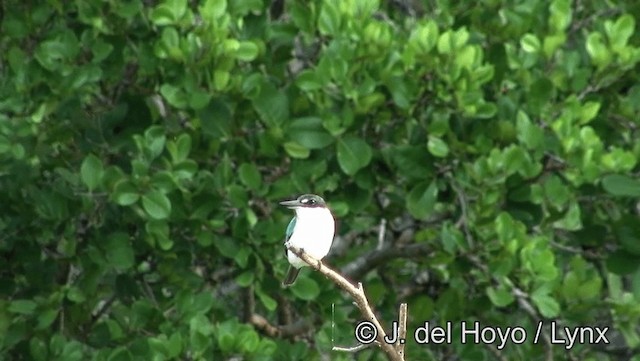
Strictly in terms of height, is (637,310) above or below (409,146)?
below

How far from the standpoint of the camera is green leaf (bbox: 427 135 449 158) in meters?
6.33

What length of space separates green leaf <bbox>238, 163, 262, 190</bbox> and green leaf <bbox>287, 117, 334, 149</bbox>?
0.72ft

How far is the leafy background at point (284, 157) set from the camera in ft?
20.8

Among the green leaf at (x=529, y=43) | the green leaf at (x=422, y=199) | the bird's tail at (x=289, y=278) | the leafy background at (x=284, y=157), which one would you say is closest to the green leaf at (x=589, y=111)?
the leafy background at (x=284, y=157)

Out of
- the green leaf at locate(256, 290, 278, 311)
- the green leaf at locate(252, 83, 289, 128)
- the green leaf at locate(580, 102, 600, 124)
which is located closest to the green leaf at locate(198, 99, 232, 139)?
the green leaf at locate(252, 83, 289, 128)

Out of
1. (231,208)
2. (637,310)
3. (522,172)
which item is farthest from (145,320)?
(637,310)

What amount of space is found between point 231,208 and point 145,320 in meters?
0.75

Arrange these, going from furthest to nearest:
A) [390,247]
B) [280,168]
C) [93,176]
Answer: [390,247], [280,168], [93,176]

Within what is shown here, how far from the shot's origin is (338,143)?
639cm

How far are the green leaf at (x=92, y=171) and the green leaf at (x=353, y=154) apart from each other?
1.02 meters

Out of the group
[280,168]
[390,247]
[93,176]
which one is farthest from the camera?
[390,247]

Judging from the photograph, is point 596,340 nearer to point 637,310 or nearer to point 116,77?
point 637,310

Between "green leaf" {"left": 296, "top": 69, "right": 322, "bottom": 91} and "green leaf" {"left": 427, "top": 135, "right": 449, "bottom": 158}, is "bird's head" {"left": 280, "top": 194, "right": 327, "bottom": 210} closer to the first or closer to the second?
"green leaf" {"left": 296, "top": 69, "right": 322, "bottom": 91}

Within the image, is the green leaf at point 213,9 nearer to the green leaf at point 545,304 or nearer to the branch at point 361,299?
the green leaf at point 545,304
